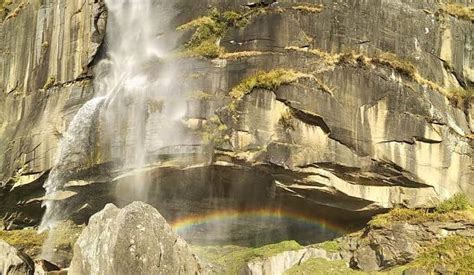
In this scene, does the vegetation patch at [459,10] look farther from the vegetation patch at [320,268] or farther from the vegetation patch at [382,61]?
the vegetation patch at [320,268]

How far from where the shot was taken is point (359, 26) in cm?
2259

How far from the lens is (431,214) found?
70.1 ft

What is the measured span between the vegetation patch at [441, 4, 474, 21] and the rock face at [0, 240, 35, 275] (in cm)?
1544

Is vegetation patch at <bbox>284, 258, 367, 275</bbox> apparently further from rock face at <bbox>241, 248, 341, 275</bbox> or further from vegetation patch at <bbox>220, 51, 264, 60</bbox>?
vegetation patch at <bbox>220, 51, 264, 60</bbox>

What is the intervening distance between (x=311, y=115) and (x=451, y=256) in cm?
552

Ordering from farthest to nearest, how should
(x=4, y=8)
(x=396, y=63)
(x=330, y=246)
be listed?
(x=4, y=8) → (x=396, y=63) → (x=330, y=246)

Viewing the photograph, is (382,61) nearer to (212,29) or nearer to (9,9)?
(212,29)

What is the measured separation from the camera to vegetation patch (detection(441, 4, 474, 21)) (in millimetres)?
24422

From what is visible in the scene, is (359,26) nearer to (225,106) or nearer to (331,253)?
(225,106)

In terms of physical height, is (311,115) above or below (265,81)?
below

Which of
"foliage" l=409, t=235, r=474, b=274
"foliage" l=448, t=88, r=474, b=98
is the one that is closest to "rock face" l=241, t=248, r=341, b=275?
"foliage" l=409, t=235, r=474, b=274

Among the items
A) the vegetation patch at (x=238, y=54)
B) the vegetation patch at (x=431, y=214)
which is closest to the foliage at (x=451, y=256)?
the vegetation patch at (x=431, y=214)

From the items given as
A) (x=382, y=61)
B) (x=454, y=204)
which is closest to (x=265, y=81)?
(x=382, y=61)

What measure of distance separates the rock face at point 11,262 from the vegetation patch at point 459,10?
50.6ft
